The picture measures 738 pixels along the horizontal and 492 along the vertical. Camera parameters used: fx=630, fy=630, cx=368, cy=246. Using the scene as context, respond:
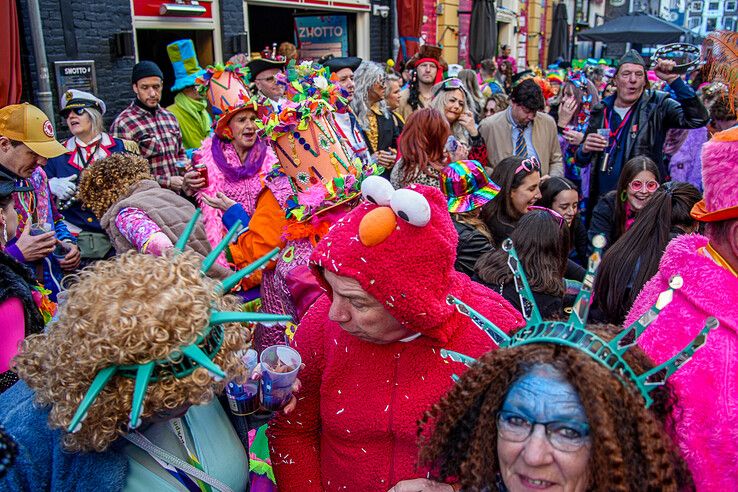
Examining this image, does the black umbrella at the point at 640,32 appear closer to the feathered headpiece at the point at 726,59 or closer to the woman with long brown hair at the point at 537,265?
the feathered headpiece at the point at 726,59

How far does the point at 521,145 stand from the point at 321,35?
24.2 feet

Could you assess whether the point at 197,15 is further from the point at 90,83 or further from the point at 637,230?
the point at 637,230

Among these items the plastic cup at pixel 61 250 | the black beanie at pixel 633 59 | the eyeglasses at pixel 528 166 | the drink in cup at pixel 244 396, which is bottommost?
the plastic cup at pixel 61 250

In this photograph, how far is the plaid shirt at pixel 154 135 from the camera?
5809 mm

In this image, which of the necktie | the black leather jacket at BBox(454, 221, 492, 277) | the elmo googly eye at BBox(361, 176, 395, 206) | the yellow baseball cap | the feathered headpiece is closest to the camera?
the elmo googly eye at BBox(361, 176, 395, 206)

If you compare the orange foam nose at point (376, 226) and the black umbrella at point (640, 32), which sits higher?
the black umbrella at point (640, 32)

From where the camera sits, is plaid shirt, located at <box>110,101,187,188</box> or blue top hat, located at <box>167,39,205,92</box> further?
blue top hat, located at <box>167,39,205,92</box>

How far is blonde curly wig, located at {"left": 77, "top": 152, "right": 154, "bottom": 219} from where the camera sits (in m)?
3.43

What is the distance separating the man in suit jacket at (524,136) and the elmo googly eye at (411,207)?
4.05m

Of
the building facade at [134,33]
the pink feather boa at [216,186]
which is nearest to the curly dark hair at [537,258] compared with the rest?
the pink feather boa at [216,186]

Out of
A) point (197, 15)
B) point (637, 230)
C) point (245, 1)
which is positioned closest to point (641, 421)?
point (637, 230)

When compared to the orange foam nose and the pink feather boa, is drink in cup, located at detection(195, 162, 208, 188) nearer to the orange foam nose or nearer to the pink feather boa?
the pink feather boa

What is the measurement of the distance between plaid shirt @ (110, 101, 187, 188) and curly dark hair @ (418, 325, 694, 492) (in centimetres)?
472

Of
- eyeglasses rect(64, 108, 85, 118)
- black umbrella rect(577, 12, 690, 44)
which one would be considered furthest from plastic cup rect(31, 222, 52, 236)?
black umbrella rect(577, 12, 690, 44)
